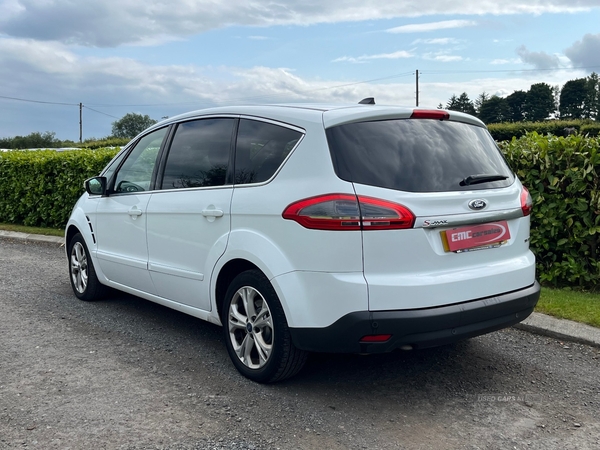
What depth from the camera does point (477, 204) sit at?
382 cm

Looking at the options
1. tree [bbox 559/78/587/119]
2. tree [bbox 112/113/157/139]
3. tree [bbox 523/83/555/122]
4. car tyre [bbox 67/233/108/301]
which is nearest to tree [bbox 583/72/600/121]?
tree [bbox 559/78/587/119]

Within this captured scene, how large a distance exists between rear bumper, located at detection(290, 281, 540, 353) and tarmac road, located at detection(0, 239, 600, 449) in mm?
449

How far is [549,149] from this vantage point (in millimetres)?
6605

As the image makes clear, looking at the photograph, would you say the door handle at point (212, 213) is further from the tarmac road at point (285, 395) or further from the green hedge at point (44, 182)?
the green hedge at point (44, 182)

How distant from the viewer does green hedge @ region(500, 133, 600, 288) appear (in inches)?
253

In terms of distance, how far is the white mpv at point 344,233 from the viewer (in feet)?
11.6

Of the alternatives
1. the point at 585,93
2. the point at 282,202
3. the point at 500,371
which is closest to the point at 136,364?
the point at 282,202

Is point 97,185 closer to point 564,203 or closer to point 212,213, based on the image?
point 212,213

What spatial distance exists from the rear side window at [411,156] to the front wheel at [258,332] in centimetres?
92

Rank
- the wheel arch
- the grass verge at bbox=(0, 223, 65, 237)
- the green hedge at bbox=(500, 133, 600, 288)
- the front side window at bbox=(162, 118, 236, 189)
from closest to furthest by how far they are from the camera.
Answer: the wheel arch → the front side window at bbox=(162, 118, 236, 189) → the green hedge at bbox=(500, 133, 600, 288) → the grass verge at bbox=(0, 223, 65, 237)

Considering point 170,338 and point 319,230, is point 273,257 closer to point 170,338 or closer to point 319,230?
point 319,230

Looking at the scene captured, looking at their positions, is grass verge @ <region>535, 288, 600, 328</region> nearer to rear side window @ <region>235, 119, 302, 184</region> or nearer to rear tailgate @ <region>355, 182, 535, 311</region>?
rear tailgate @ <region>355, 182, 535, 311</region>

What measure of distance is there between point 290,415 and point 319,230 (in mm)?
1111

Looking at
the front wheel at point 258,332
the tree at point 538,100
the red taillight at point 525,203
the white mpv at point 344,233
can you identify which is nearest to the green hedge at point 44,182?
the white mpv at point 344,233
